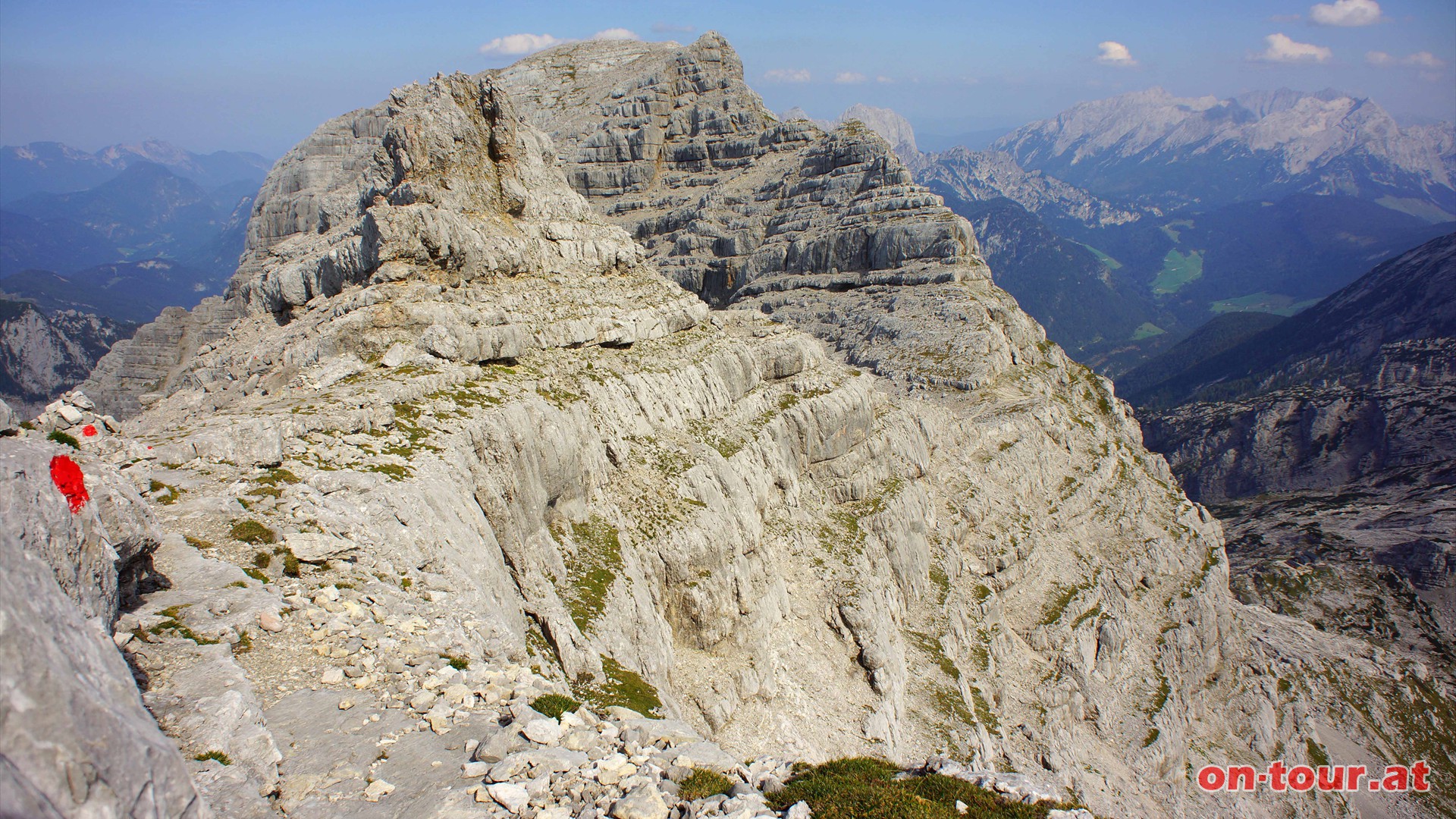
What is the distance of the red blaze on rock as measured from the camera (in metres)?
12.8

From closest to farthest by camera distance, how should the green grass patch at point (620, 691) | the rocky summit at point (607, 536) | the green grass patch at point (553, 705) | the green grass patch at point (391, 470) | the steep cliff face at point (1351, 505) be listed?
1. the rocky summit at point (607, 536)
2. the green grass patch at point (553, 705)
3. the green grass patch at point (391, 470)
4. the green grass patch at point (620, 691)
5. the steep cliff face at point (1351, 505)

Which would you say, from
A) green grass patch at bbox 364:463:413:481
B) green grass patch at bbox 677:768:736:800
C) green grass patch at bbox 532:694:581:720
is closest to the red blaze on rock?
green grass patch at bbox 532:694:581:720

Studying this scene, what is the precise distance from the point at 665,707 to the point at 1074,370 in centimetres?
8957

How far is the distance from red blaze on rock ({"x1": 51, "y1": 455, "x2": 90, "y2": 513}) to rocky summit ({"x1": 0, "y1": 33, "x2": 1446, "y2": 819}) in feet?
1.83

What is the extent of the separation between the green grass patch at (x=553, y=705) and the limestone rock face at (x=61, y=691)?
792 cm

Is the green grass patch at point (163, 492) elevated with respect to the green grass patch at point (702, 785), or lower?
elevated

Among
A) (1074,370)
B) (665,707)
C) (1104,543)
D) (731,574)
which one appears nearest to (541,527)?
(665,707)

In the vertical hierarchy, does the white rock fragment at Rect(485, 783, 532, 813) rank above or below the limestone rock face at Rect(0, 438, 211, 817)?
below

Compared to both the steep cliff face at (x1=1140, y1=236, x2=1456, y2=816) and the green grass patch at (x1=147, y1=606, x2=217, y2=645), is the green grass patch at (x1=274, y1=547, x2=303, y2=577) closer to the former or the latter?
the green grass patch at (x1=147, y1=606, x2=217, y2=645)

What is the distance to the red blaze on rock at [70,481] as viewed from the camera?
12.8 metres

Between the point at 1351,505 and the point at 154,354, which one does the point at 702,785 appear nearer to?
the point at 154,354

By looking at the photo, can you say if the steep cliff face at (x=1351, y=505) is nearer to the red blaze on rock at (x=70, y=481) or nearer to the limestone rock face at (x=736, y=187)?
the limestone rock face at (x=736, y=187)

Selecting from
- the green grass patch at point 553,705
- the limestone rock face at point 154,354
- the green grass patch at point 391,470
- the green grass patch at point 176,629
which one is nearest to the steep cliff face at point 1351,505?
the green grass patch at point 553,705

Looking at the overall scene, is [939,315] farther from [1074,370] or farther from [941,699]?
[941,699]
